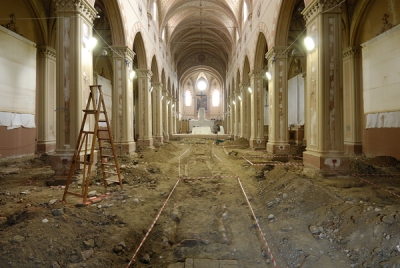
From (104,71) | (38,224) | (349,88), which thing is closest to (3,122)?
(38,224)

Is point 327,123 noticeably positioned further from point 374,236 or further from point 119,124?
point 119,124

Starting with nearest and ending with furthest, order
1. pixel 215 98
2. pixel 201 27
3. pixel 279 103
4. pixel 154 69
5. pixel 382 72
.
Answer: pixel 382 72, pixel 279 103, pixel 154 69, pixel 201 27, pixel 215 98

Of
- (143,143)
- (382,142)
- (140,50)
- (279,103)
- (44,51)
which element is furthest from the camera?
(143,143)

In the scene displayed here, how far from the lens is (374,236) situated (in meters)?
3.09

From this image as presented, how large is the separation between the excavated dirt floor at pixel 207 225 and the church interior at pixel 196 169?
0.02 metres

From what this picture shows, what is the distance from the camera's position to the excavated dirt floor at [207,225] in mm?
2959

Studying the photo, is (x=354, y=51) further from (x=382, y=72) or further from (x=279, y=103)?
(x=279, y=103)

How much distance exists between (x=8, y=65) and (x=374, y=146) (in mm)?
14598

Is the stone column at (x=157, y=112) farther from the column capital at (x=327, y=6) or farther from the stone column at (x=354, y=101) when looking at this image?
the column capital at (x=327, y=6)

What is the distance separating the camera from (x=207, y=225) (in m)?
4.14

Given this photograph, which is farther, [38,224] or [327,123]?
[327,123]

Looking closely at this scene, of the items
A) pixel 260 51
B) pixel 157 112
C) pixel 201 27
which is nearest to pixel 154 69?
pixel 157 112

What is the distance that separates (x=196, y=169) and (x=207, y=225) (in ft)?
16.7

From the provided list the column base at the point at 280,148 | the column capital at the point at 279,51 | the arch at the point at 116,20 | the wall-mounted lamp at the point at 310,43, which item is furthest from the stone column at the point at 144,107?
the wall-mounted lamp at the point at 310,43
